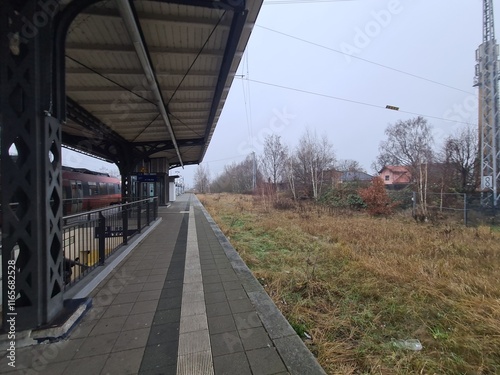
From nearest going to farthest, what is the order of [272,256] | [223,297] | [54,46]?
1. [54,46]
2. [223,297]
3. [272,256]

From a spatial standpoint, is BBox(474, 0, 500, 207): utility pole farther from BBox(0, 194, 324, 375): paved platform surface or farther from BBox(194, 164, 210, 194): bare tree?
BBox(194, 164, 210, 194): bare tree

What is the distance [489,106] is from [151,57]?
19.4 metres

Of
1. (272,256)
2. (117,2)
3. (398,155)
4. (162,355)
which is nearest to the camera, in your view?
(162,355)

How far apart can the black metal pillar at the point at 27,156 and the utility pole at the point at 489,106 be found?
18.8m

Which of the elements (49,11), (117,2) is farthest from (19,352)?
(117,2)

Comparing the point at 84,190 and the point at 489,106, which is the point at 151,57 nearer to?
the point at 84,190

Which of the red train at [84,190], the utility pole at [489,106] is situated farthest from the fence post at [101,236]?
the utility pole at [489,106]

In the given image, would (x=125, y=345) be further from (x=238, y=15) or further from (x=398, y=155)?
(x=398, y=155)

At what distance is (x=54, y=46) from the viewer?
238cm

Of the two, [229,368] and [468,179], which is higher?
[468,179]

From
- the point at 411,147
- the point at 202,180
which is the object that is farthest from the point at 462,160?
the point at 202,180

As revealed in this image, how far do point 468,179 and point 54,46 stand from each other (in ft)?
82.1

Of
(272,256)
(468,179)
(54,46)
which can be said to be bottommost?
(272,256)

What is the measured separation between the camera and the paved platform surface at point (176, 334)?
193cm
